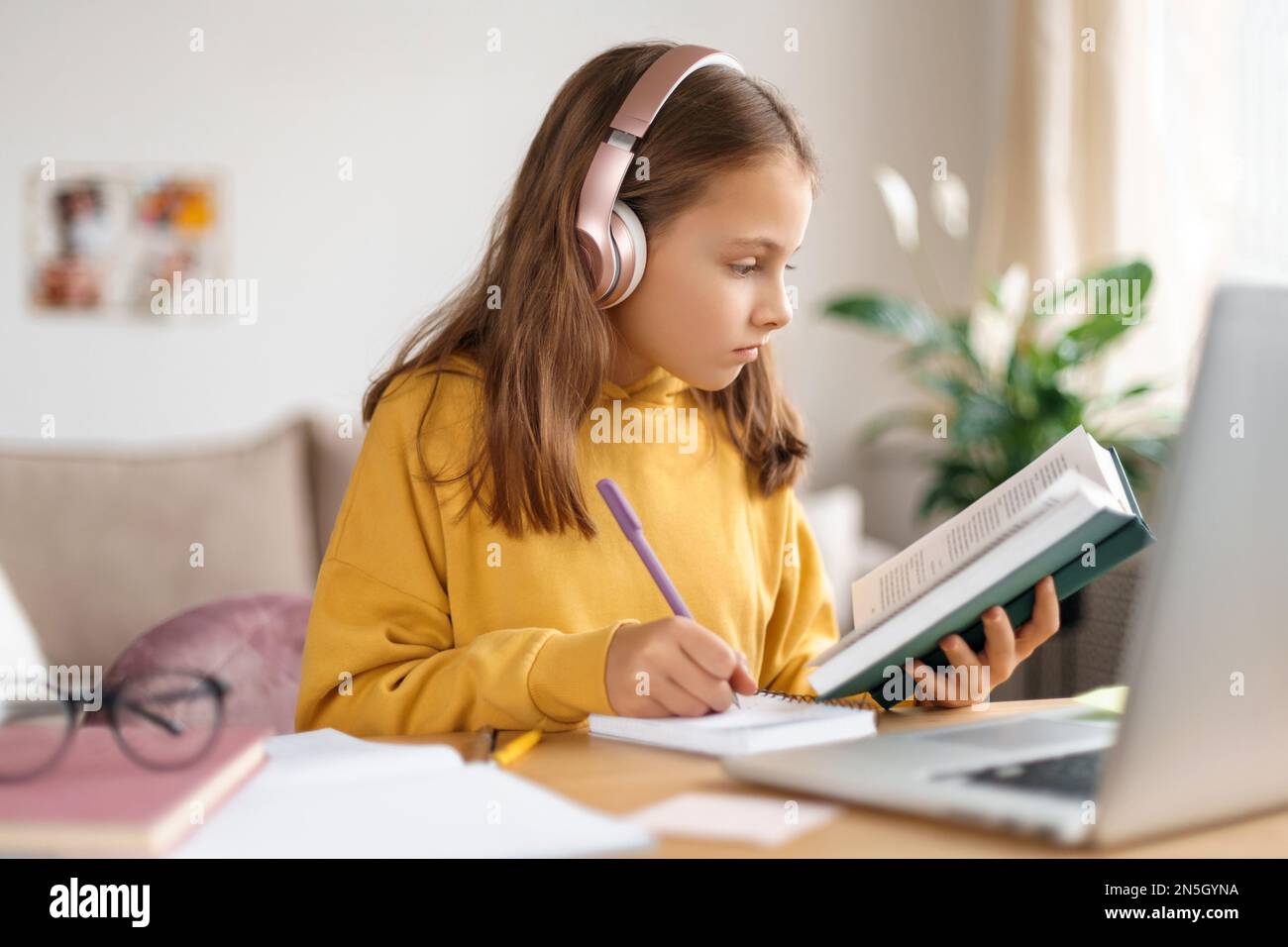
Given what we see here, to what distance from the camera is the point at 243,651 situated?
1.74 metres

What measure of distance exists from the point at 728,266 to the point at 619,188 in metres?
0.13

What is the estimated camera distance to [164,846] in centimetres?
51

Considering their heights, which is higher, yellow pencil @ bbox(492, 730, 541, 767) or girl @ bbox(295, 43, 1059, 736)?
girl @ bbox(295, 43, 1059, 736)

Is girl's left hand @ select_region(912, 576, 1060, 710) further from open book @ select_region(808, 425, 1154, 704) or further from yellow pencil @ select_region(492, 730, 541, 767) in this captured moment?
yellow pencil @ select_region(492, 730, 541, 767)

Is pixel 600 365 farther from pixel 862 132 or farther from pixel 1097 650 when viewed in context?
pixel 862 132

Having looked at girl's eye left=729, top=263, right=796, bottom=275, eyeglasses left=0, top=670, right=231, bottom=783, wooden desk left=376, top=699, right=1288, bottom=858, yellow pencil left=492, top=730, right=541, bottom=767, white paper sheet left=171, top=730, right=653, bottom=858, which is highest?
girl's eye left=729, top=263, right=796, bottom=275

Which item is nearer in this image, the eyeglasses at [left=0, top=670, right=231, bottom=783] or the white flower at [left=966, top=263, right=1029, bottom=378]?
the eyeglasses at [left=0, top=670, right=231, bottom=783]

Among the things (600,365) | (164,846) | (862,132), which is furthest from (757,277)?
(862,132)

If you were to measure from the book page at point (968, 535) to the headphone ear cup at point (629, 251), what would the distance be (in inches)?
13.9

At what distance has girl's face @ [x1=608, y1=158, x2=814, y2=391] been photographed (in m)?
1.08

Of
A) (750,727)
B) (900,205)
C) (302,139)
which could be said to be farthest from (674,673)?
(302,139)

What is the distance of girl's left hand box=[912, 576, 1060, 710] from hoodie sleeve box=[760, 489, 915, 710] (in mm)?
388

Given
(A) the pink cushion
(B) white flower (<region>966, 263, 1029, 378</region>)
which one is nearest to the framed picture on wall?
(A) the pink cushion

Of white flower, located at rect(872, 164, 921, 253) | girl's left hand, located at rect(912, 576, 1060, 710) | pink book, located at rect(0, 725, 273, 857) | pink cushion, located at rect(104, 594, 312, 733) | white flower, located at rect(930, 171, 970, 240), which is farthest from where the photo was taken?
white flower, located at rect(930, 171, 970, 240)
